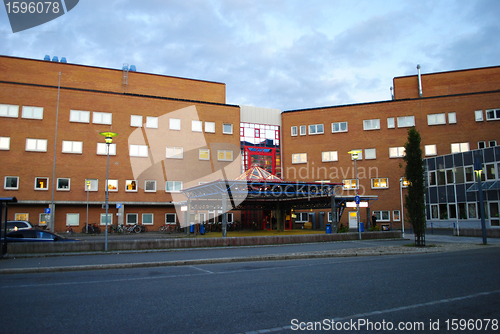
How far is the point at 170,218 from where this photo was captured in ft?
146

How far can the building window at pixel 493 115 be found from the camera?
1757 inches

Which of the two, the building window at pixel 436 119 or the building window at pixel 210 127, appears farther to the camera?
the building window at pixel 210 127

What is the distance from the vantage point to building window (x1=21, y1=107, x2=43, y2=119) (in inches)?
1560

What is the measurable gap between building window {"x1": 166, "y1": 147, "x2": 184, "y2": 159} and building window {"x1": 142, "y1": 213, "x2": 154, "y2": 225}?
7.10 meters

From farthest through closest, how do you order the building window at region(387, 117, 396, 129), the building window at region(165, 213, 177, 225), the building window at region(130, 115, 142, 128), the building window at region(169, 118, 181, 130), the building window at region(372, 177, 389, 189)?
the building window at region(387, 117, 396, 129) < the building window at region(372, 177, 389, 189) < the building window at region(169, 118, 181, 130) < the building window at region(165, 213, 177, 225) < the building window at region(130, 115, 142, 128)

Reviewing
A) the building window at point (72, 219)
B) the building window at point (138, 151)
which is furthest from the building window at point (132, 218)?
the building window at point (138, 151)

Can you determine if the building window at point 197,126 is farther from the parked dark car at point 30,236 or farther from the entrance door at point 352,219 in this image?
the parked dark car at point 30,236

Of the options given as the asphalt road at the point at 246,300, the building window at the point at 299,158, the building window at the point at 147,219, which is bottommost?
the asphalt road at the point at 246,300

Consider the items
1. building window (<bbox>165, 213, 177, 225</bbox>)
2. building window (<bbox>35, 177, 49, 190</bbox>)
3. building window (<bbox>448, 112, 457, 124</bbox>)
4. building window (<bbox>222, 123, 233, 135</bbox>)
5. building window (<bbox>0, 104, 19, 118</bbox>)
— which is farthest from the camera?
building window (<bbox>222, 123, 233, 135</bbox>)

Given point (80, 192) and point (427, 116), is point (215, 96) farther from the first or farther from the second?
point (427, 116)

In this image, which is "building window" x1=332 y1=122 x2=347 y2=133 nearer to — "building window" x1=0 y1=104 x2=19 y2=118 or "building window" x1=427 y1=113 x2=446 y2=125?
"building window" x1=427 y1=113 x2=446 y2=125

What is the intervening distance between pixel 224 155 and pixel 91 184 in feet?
52.3

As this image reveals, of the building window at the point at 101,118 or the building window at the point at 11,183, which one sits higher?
the building window at the point at 101,118

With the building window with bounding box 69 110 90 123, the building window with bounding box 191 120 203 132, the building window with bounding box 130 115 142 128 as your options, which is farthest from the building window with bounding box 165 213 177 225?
the building window with bounding box 69 110 90 123
